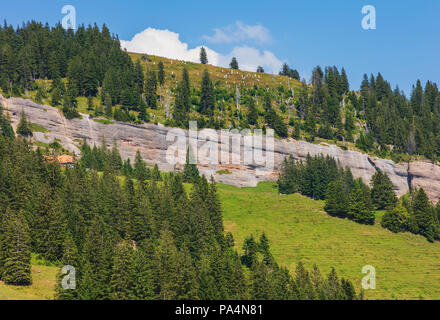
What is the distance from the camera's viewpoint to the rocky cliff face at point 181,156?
147750 mm

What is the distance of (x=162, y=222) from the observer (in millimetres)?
87875

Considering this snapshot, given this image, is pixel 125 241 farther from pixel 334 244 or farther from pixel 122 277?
pixel 334 244

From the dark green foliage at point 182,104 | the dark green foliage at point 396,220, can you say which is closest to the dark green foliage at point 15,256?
the dark green foliage at point 396,220

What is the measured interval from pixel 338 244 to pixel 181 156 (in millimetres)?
74124

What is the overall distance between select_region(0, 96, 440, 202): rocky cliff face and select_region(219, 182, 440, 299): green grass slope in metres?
35.8

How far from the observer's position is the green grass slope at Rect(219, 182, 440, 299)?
274 feet

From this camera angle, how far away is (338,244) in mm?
97938

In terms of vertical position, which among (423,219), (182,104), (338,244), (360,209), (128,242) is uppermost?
(182,104)

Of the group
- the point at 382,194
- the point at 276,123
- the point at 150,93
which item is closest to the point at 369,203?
the point at 382,194

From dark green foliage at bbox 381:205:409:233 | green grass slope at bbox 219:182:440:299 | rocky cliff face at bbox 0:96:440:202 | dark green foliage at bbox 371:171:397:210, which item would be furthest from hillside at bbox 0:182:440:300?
rocky cliff face at bbox 0:96:440:202

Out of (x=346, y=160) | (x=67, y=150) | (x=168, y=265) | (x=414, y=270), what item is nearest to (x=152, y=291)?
(x=168, y=265)
